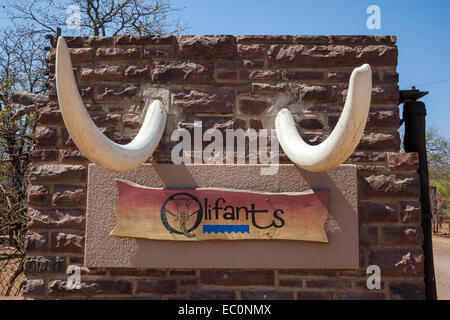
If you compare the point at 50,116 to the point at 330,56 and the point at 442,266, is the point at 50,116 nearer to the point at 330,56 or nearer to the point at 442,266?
the point at 330,56

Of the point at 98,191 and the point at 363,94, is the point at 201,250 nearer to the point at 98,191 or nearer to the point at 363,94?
the point at 98,191

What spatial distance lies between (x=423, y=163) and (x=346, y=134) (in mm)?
1532

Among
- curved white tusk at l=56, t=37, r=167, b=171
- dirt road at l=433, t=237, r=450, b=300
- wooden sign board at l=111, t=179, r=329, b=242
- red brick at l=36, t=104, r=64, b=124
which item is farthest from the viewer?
dirt road at l=433, t=237, r=450, b=300

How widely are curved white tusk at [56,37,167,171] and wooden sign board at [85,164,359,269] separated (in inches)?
18.9

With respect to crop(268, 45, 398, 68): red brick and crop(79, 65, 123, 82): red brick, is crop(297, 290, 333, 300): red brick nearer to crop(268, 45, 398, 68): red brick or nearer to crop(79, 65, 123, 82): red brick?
crop(268, 45, 398, 68): red brick

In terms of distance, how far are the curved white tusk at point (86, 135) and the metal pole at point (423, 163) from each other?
6.96ft

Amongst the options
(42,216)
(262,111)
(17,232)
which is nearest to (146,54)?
(262,111)

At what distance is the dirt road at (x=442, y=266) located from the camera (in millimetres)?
6054

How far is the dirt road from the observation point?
6.05 m

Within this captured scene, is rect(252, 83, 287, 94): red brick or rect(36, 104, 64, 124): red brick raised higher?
rect(252, 83, 287, 94): red brick

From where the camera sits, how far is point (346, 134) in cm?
183

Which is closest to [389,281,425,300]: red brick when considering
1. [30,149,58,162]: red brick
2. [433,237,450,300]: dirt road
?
[30,149,58,162]: red brick
